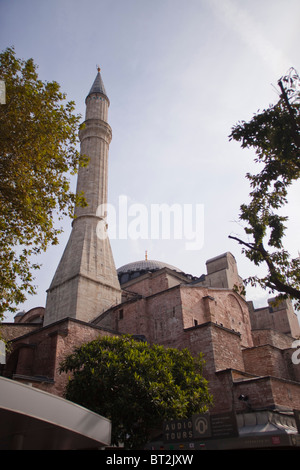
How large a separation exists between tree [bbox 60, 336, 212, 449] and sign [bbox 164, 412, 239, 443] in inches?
38.5

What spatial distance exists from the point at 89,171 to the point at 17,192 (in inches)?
726

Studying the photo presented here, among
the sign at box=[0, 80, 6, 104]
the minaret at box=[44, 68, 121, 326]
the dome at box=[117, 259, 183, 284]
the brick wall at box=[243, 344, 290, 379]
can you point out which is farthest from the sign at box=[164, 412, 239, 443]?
the dome at box=[117, 259, 183, 284]

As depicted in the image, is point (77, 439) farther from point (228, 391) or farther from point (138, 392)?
point (228, 391)

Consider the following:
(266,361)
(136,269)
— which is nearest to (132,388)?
(266,361)

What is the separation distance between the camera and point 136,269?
32.4m

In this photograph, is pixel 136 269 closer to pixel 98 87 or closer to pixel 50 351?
pixel 98 87

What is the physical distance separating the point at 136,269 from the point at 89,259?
9488mm

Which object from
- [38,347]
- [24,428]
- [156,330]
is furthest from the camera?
[156,330]

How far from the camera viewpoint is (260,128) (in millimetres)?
9242

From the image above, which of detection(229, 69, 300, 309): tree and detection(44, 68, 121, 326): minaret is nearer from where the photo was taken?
detection(229, 69, 300, 309): tree

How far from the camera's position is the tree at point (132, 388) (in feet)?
32.6

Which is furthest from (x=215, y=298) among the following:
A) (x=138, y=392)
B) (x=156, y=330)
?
(x=138, y=392)

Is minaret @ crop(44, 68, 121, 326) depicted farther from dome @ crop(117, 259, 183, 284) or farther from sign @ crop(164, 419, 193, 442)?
sign @ crop(164, 419, 193, 442)

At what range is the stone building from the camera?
1388 cm
